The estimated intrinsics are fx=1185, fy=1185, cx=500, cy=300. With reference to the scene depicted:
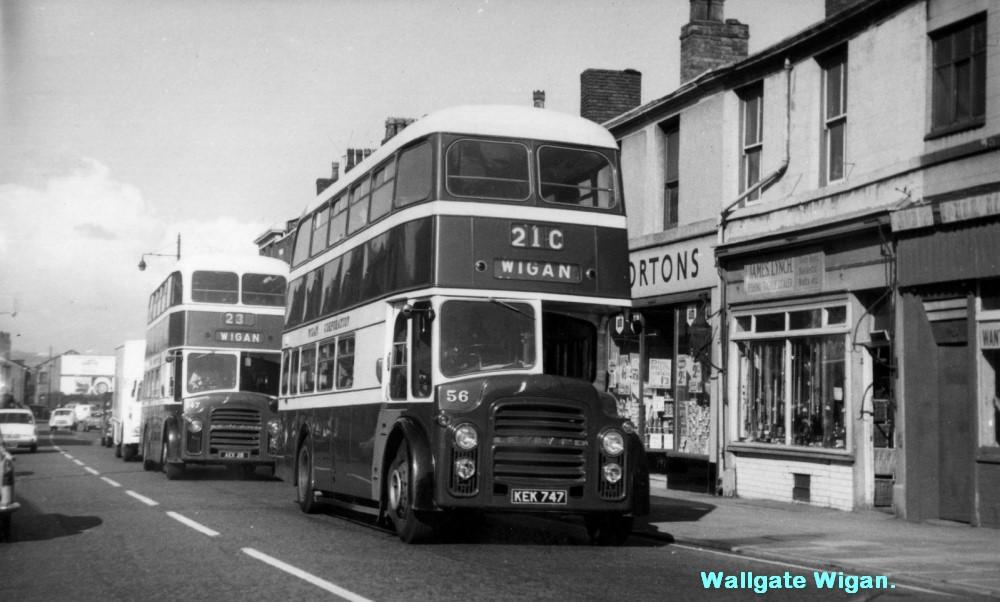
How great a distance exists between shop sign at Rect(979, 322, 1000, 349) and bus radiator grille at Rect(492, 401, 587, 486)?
5915 millimetres

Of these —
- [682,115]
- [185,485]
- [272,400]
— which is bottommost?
[185,485]

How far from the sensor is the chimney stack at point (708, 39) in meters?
24.0

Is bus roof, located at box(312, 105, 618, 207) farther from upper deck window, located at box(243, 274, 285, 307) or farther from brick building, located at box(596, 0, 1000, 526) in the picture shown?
upper deck window, located at box(243, 274, 285, 307)

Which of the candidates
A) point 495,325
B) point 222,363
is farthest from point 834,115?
point 222,363

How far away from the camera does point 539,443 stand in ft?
38.8

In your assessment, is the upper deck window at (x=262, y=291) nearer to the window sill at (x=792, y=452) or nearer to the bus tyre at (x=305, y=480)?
the bus tyre at (x=305, y=480)

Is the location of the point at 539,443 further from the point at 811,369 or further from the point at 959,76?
the point at 811,369

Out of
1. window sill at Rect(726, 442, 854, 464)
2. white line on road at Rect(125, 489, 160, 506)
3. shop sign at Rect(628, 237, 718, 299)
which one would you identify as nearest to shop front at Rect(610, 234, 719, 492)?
shop sign at Rect(628, 237, 718, 299)

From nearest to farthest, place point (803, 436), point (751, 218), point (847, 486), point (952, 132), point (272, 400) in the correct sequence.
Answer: point (952, 132), point (847, 486), point (803, 436), point (751, 218), point (272, 400)

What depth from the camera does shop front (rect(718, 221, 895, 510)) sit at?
17.3 meters

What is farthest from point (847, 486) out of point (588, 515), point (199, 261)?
point (199, 261)

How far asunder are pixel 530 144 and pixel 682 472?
35.3 feet

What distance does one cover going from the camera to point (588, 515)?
12.5m

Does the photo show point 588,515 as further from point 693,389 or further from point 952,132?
point 693,389
